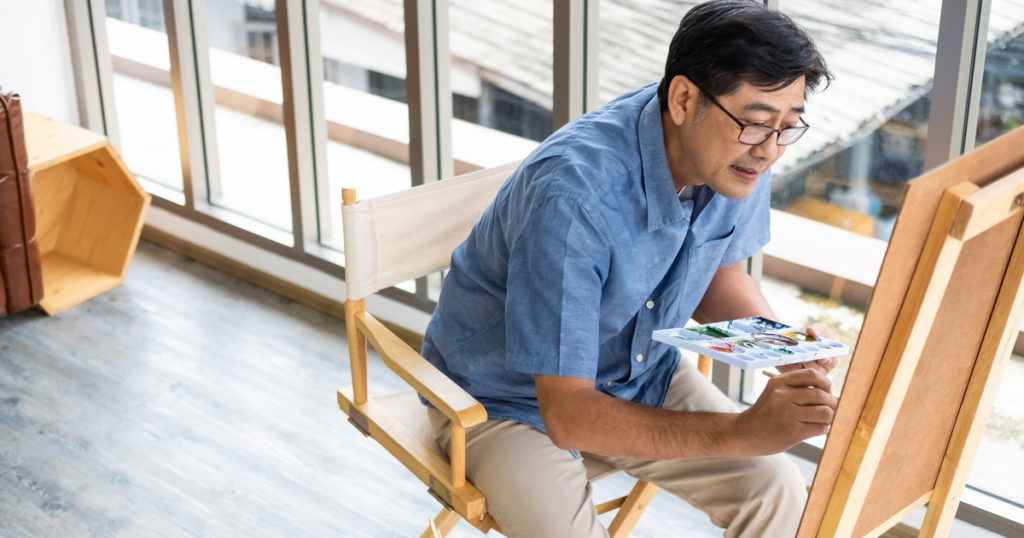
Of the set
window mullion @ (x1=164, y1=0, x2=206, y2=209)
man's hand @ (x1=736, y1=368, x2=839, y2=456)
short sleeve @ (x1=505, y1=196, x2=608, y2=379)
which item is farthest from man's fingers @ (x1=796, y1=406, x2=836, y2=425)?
window mullion @ (x1=164, y1=0, x2=206, y2=209)

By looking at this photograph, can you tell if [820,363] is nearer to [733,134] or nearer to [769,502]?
[769,502]

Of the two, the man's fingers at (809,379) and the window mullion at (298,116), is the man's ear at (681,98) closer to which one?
the man's fingers at (809,379)

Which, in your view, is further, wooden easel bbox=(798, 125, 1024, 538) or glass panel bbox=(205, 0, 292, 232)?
glass panel bbox=(205, 0, 292, 232)

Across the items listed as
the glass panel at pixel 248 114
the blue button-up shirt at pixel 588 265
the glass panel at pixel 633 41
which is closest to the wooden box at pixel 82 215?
the glass panel at pixel 248 114

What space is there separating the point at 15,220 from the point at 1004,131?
2774mm

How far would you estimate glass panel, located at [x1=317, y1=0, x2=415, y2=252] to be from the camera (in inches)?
120

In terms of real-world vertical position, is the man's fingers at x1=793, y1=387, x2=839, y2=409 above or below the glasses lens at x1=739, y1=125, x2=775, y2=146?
below

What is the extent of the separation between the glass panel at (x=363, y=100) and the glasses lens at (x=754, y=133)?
5.65 ft

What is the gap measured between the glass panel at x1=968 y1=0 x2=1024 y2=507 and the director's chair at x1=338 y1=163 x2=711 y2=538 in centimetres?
78

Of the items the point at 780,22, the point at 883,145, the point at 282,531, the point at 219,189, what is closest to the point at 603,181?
the point at 780,22

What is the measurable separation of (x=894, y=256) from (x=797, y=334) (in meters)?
0.49

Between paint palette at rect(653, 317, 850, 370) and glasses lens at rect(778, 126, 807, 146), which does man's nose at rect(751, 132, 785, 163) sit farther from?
paint palette at rect(653, 317, 850, 370)

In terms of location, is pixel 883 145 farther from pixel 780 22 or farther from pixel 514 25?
Result: pixel 514 25

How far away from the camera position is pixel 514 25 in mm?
2729
